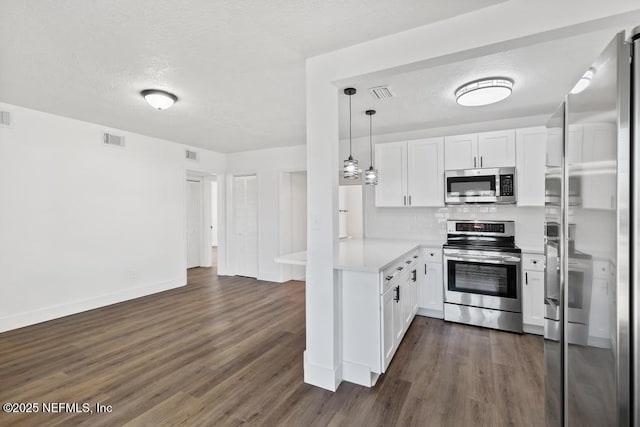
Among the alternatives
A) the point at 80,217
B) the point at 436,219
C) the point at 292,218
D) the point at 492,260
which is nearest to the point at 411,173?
the point at 436,219

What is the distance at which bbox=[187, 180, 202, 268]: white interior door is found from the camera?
23.8ft

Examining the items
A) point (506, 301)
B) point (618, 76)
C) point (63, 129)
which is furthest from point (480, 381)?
point (63, 129)

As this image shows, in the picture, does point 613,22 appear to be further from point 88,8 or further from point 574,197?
point 88,8

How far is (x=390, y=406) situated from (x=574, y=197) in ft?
5.96

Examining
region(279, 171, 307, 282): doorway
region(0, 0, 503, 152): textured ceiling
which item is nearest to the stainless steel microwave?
region(0, 0, 503, 152): textured ceiling

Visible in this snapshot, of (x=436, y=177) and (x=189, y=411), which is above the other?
(x=436, y=177)

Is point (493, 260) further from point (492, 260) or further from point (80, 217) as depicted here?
point (80, 217)

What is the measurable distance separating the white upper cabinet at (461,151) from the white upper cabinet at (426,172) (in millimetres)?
75

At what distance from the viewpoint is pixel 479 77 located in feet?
9.48

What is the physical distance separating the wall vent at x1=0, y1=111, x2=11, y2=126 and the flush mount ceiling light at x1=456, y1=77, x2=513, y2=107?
5073mm

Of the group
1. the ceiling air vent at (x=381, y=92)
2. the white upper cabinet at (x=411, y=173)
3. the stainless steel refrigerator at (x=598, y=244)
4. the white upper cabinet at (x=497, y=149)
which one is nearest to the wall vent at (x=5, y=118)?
the ceiling air vent at (x=381, y=92)

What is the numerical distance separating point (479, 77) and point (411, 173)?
1591 millimetres

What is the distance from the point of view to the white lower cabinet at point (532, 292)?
11.2 feet

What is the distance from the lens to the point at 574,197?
1.17m
